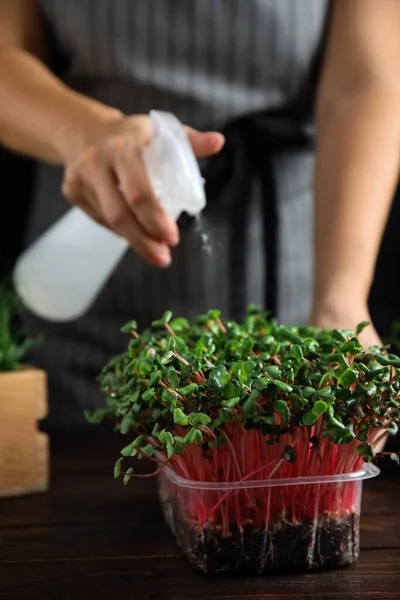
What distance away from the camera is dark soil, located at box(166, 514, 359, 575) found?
0.64 meters

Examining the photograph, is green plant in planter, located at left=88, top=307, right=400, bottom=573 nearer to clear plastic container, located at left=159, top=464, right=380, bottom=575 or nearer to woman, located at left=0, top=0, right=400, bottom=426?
clear plastic container, located at left=159, top=464, right=380, bottom=575

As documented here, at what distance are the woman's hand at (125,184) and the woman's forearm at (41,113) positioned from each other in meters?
0.05

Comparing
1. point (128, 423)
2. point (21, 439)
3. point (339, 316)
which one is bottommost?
point (21, 439)

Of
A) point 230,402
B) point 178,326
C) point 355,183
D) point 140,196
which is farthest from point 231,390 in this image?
point 355,183

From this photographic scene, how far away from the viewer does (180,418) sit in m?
0.60

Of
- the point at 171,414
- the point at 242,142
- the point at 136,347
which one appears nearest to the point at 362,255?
the point at 242,142

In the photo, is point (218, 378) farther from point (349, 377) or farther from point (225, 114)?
point (225, 114)

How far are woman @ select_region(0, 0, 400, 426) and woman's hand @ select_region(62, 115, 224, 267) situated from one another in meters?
0.03

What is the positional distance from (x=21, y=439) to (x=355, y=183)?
24.2 inches

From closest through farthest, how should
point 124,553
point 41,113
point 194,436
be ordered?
1. point 194,436
2. point 124,553
3. point 41,113

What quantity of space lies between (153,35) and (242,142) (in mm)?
235

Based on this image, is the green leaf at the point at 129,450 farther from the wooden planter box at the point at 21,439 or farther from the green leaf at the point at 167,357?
the wooden planter box at the point at 21,439

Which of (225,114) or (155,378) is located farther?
(225,114)

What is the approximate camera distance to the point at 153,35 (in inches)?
52.4
